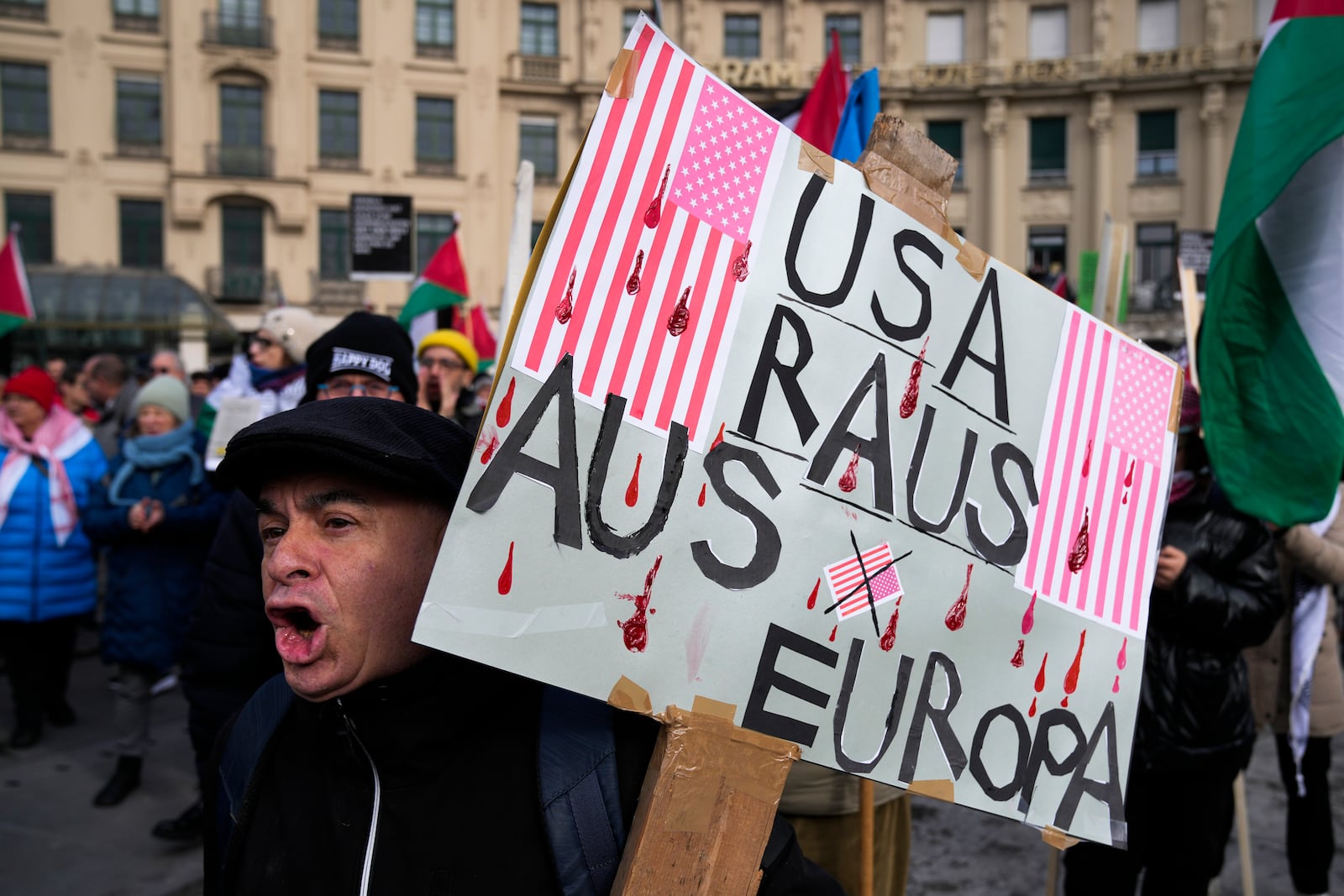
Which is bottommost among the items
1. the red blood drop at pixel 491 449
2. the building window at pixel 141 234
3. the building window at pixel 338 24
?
the red blood drop at pixel 491 449

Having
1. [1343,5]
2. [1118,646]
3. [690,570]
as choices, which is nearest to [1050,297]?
[1118,646]

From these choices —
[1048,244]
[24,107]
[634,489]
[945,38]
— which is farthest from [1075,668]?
[24,107]

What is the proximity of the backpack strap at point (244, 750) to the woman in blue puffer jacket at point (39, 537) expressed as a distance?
15.4 feet

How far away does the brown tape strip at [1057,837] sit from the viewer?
157 cm

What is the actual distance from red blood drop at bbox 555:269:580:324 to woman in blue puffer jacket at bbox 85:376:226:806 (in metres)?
3.96

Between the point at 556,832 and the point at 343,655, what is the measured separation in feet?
1.13

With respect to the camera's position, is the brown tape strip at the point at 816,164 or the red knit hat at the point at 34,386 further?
the red knit hat at the point at 34,386

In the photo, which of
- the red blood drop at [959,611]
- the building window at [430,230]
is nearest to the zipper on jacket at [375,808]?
the red blood drop at [959,611]

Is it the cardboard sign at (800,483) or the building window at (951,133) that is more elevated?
the building window at (951,133)

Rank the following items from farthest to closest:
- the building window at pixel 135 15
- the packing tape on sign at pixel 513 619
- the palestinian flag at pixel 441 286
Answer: the building window at pixel 135 15, the palestinian flag at pixel 441 286, the packing tape on sign at pixel 513 619

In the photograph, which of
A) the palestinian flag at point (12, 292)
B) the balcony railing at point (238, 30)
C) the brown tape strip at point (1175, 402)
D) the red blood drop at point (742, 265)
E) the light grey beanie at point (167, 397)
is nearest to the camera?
the red blood drop at point (742, 265)

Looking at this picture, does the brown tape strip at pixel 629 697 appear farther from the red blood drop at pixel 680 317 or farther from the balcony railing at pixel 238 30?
the balcony railing at pixel 238 30

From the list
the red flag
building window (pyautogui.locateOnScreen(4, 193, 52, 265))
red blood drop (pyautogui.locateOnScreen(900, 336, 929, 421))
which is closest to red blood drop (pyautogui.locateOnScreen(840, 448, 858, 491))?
red blood drop (pyautogui.locateOnScreen(900, 336, 929, 421))

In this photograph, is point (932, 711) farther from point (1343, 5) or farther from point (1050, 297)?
point (1343, 5)
